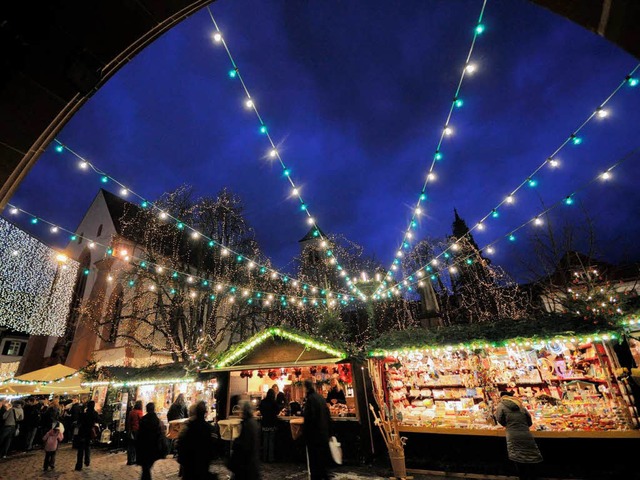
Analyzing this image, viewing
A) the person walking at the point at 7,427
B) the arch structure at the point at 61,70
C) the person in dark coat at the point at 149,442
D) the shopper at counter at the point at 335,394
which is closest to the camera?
the arch structure at the point at 61,70

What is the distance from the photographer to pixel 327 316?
39.0 ft

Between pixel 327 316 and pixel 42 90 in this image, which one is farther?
pixel 327 316

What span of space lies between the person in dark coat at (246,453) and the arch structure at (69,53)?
12.5ft

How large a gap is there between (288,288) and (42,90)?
19669 mm

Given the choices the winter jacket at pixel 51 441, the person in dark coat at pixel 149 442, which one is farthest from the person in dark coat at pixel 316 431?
the winter jacket at pixel 51 441

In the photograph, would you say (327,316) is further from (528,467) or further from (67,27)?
(67,27)

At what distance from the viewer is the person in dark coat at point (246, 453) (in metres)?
4.25

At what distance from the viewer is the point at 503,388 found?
7660 millimetres

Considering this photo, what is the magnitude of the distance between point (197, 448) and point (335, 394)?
575 cm

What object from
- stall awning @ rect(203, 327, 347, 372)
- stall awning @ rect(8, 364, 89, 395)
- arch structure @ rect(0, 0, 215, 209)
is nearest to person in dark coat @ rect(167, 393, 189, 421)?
stall awning @ rect(203, 327, 347, 372)

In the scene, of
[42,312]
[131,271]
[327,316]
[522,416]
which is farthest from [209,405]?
[522,416]

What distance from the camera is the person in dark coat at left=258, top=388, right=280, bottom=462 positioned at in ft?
28.4

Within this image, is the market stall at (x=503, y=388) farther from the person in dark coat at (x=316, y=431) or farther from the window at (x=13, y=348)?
the window at (x=13, y=348)

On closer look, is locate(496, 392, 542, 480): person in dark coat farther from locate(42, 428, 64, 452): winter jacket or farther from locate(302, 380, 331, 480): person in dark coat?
locate(42, 428, 64, 452): winter jacket
